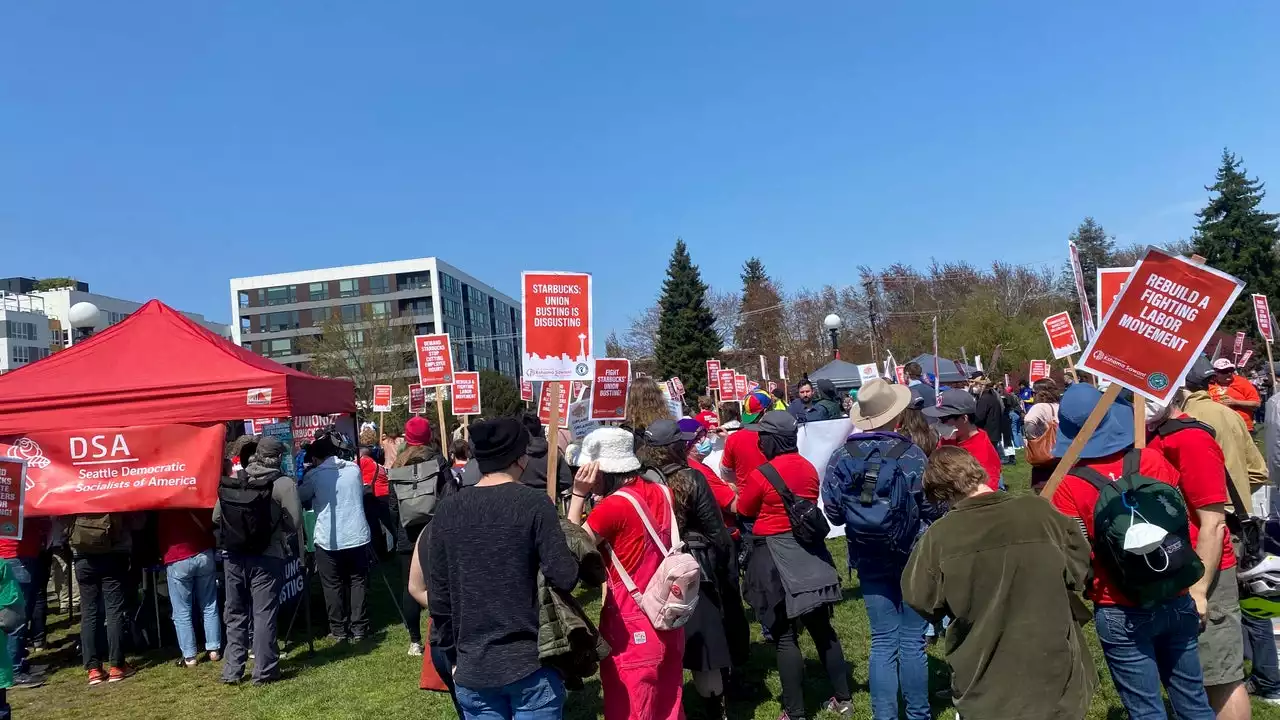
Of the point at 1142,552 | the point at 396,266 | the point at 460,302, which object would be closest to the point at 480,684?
the point at 1142,552

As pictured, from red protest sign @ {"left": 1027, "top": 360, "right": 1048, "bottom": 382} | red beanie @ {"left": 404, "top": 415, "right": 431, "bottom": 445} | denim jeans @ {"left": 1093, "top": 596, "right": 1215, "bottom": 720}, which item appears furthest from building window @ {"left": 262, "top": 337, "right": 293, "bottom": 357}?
denim jeans @ {"left": 1093, "top": 596, "right": 1215, "bottom": 720}

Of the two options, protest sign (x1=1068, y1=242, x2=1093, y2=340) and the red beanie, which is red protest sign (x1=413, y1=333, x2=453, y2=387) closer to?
the red beanie

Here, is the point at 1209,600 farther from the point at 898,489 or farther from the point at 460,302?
the point at 460,302

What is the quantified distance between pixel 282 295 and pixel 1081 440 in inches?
4173

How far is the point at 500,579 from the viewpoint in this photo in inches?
137

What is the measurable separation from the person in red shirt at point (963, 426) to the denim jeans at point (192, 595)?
6.42 metres

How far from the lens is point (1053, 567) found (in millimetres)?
3336

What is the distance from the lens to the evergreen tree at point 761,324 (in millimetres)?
60250

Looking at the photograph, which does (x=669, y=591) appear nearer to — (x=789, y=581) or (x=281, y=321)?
(x=789, y=581)

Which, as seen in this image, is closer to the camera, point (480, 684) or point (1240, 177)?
point (480, 684)

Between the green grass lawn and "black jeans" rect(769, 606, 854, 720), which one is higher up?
"black jeans" rect(769, 606, 854, 720)

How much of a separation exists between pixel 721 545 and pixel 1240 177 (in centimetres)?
4769

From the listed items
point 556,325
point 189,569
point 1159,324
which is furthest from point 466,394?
point 1159,324

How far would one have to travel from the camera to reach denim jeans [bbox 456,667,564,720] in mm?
3525
